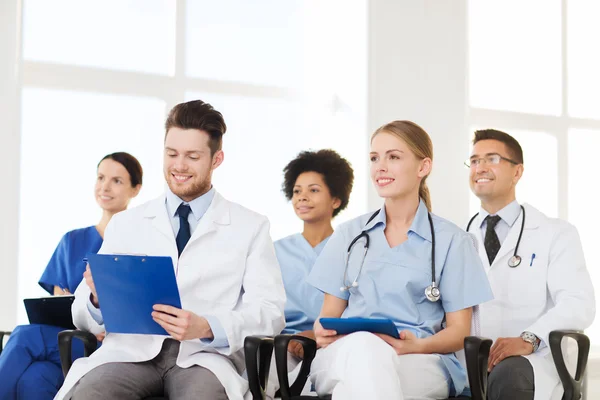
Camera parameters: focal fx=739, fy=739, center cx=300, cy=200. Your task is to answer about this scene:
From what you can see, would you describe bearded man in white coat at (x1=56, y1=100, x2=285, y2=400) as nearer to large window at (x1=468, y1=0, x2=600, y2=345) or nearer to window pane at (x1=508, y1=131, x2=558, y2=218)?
large window at (x1=468, y1=0, x2=600, y2=345)

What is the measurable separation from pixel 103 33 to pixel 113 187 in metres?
1.02

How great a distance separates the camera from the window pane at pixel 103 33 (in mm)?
4051

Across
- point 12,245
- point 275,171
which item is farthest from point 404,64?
point 12,245

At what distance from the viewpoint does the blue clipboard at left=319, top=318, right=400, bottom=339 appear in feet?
7.27

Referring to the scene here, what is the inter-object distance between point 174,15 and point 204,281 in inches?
89.3

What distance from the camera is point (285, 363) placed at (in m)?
2.42

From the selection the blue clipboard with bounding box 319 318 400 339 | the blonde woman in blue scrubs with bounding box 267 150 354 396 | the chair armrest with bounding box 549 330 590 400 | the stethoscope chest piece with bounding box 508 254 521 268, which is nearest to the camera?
the blue clipboard with bounding box 319 318 400 339

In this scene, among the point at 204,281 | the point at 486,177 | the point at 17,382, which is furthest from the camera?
the point at 486,177

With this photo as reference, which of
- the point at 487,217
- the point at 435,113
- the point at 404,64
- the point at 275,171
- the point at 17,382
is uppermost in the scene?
the point at 404,64

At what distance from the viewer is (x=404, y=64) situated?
177 inches

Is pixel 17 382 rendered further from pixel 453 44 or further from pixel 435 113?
pixel 453 44

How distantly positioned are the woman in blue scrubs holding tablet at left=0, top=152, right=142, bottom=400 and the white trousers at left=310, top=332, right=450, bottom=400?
1117 millimetres

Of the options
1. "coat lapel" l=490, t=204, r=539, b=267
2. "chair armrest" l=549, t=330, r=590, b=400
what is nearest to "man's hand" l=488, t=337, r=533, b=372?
"chair armrest" l=549, t=330, r=590, b=400

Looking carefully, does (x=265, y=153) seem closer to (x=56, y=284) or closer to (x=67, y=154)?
(x=67, y=154)
